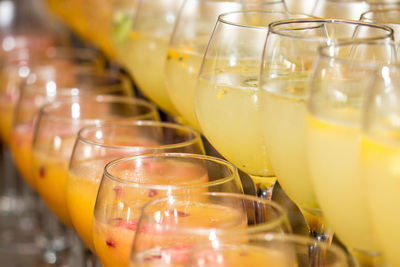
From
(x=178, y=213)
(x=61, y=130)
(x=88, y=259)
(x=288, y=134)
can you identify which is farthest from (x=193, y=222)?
(x=88, y=259)

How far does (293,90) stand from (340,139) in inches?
5.2

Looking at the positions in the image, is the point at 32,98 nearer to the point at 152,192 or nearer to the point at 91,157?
the point at 91,157

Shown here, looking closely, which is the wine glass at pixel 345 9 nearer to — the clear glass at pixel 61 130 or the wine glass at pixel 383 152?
the clear glass at pixel 61 130

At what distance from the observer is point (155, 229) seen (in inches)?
23.5

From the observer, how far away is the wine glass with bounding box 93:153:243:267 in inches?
28.2

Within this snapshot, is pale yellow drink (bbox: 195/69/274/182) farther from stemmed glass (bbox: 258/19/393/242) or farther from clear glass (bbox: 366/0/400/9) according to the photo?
clear glass (bbox: 366/0/400/9)

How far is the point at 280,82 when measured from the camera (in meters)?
0.68

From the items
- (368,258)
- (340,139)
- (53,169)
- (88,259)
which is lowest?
(88,259)

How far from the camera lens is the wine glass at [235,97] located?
780mm

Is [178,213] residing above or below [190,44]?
below

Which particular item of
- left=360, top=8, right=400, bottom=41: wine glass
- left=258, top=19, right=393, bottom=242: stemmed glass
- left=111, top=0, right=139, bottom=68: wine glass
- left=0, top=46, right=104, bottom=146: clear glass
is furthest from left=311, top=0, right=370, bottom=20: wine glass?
left=0, top=46, right=104, bottom=146: clear glass

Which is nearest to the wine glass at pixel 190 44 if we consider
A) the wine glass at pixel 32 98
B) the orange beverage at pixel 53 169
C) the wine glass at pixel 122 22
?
the orange beverage at pixel 53 169

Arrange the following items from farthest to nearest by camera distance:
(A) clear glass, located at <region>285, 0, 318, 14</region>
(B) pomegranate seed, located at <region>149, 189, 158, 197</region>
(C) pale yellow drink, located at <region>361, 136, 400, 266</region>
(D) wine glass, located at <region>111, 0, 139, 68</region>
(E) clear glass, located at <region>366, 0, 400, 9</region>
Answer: (D) wine glass, located at <region>111, 0, 139, 68</region> → (A) clear glass, located at <region>285, 0, 318, 14</region> → (E) clear glass, located at <region>366, 0, 400, 9</region> → (B) pomegranate seed, located at <region>149, 189, 158, 197</region> → (C) pale yellow drink, located at <region>361, 136, 400, 266</region>

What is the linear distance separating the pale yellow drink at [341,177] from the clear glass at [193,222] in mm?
47
